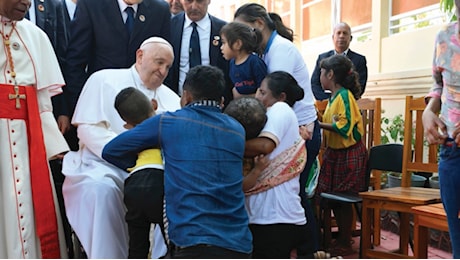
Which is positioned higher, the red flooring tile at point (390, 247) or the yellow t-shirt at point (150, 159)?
the yellow t-shirt at point (150, 159)

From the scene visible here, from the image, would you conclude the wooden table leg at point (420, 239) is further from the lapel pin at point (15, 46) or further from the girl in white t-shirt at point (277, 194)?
the lapel pin at point (15, 46)

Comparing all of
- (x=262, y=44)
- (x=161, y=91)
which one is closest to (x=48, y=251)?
(x=161, y=91)

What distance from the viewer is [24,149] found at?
2600 mm

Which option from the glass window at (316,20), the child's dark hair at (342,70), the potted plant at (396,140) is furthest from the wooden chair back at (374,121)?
the glass window at (316,20)

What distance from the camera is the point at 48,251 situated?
2.60 metres

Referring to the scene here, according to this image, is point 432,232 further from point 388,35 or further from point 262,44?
point 388,35

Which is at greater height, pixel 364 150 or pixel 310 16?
pixel 310 16

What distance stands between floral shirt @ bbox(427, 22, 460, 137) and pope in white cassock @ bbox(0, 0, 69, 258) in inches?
79.2

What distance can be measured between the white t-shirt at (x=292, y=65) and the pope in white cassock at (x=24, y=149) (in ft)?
4.37

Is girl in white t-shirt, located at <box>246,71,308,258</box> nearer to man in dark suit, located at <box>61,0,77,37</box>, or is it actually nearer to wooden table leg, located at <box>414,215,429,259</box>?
wooden table leg, located at <box>414,215,429,259</box>

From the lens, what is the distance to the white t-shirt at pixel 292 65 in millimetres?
3010

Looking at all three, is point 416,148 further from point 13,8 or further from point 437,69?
point 13,8

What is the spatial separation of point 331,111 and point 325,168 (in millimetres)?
515

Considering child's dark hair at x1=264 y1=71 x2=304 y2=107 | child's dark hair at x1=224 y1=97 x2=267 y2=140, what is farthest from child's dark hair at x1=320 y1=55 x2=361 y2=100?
child's dark hair at x1=224 y1=97 x2=267 y2=140
